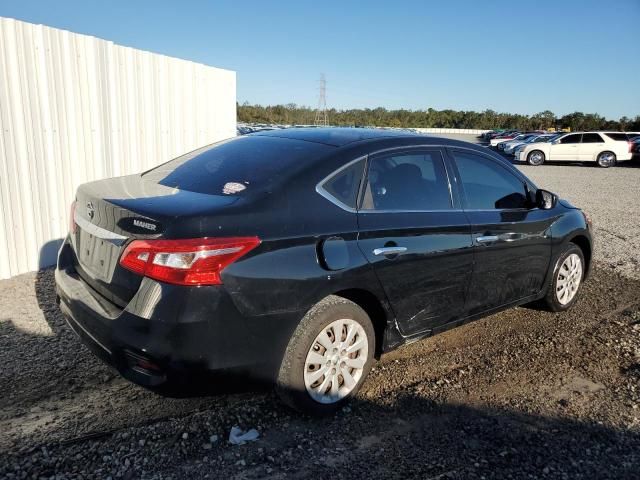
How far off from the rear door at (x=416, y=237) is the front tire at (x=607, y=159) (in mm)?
24705

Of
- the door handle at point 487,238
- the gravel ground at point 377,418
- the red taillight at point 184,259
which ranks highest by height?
the red taillight at point 184,259

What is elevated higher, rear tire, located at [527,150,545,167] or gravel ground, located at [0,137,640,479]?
rear tire, located at [527,150,545,167]

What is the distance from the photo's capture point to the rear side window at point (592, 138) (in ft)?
80.6

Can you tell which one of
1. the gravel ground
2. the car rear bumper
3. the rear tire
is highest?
the car rear bumper

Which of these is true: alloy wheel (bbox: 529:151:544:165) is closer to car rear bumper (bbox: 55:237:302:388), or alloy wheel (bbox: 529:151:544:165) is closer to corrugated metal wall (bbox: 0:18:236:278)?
corrugated metal wall (bbox: 0:18:236:278)

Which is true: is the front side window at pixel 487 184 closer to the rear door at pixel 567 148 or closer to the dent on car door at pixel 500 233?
the dent on car door at pixel 500 233

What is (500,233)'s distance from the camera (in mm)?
3949

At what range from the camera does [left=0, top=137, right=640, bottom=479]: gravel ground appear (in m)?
2.66

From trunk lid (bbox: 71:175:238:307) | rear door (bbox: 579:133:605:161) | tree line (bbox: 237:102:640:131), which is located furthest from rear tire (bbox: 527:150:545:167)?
tree line (bbox: 237:102:640:131)

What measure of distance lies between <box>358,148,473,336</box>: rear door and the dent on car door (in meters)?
0.16

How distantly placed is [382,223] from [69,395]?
227 centimetres

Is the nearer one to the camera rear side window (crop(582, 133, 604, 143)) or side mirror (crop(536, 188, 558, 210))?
side mirror (crop(536, 188, 558, 210))

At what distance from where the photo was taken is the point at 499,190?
4.16 metres

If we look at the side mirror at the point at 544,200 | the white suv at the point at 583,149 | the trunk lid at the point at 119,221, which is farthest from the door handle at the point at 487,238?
the white suv at the point at 583,149
